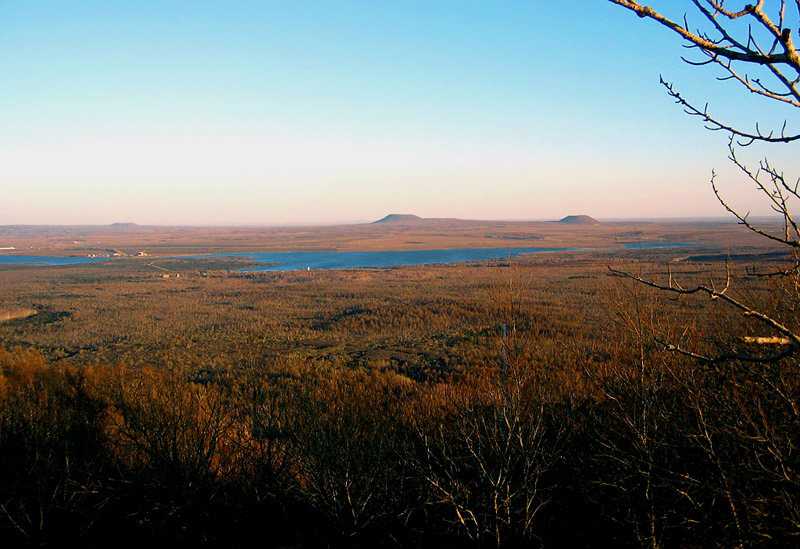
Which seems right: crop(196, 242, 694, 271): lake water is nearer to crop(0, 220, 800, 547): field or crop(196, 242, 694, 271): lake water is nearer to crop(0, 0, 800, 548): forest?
crop(0, 220, 800, 547): field

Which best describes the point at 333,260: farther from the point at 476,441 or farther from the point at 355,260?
the point at 476,441

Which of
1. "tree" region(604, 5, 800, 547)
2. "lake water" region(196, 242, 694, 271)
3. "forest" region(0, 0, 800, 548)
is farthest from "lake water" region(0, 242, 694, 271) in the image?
"tree" region(604, 5, 800, 547)

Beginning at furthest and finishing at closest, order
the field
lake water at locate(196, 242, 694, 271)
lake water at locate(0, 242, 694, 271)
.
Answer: lake water at locate(0, 242, 694, 271)
lake water at locate(196, 242, 694, 271)
the field

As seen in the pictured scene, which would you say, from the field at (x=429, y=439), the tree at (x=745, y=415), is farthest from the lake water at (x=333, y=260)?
the tree at (x=745, y=415)

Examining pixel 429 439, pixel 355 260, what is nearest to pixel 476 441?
pixel 429 439

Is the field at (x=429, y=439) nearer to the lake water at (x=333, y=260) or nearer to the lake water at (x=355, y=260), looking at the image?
the lake water at (x=355, y=260)

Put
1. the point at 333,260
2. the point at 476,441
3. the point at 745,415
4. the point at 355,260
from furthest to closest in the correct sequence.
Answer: the point at 333,260 < the point at 355,260 < the point at 476,441 < the point at 745,415

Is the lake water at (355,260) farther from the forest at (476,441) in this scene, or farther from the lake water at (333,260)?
the forest at (476,441)

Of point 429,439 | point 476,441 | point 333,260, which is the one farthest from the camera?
point 333,260

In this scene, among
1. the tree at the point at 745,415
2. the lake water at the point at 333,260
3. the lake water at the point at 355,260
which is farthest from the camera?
the lake water at the point at 333,260

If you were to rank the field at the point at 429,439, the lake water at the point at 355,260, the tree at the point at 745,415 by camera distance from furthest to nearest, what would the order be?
1. the lake water at the point at 355,260
2. the field at the point at 429,439
3. the tree at the point at 745,415

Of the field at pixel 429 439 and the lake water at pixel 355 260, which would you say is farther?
the lake water at pixel 355 260

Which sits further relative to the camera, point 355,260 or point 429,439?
point 355,260
